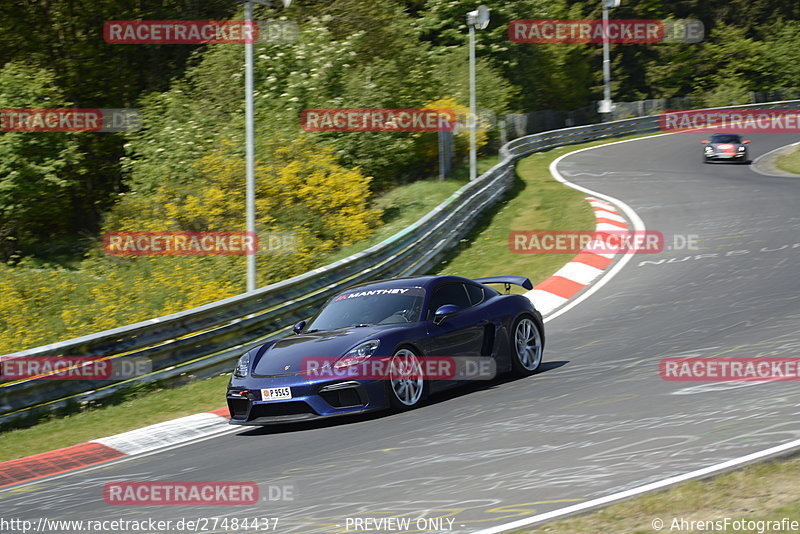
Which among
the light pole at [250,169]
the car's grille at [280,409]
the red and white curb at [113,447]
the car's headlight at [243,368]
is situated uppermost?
the light pole at [250,169]

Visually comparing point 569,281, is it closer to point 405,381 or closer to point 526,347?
point 526,347

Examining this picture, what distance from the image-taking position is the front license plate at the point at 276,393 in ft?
29.0

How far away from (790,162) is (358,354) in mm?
26361

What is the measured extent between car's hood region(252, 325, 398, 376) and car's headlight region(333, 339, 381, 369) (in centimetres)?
6

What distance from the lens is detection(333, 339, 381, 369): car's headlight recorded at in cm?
888

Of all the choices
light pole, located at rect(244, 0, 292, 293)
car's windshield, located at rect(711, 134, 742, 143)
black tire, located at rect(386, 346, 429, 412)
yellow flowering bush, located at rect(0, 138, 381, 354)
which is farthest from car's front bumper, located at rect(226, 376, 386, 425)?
car's windshield, located at rect(711, 134, 742, 143)

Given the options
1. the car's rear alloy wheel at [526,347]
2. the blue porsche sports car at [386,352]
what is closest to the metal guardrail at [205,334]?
the blue porsche sports car at [386,352]

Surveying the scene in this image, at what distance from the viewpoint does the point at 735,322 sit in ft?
38.7

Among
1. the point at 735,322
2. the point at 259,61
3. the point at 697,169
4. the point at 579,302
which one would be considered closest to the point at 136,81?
the point at 259,61

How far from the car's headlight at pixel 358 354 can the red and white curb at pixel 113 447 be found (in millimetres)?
1686

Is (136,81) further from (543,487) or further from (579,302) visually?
(543,487)

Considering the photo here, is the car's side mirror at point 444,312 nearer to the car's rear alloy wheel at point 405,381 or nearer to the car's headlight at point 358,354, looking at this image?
the car's rear alloy wheel at point 405,381

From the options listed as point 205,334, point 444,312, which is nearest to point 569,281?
point 205,334

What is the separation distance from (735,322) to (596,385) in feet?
11.2
